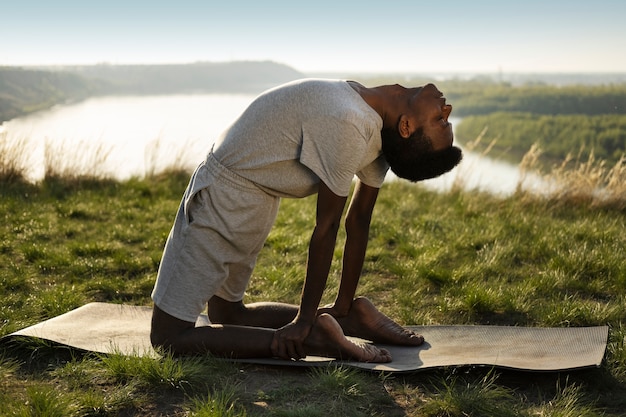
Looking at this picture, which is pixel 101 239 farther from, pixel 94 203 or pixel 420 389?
pixel 420 389

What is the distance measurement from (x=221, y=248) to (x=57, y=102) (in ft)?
33.5

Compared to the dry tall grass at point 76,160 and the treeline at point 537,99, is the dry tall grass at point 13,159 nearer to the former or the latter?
the dry tall grass at point 76,160

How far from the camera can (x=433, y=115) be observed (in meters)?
2.60

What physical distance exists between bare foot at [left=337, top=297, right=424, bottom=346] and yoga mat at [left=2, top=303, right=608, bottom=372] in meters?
0.04

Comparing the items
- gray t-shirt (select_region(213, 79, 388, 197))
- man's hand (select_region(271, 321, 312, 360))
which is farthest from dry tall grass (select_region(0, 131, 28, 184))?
man's hand (select_region(271, 321, 312, 360))

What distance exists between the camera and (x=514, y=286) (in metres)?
4.02

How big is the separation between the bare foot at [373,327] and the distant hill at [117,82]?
8.17 ft

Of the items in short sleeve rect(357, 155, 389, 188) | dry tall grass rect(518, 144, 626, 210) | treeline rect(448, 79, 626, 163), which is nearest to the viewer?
short sleeve rect(357, 155, 389, 188)

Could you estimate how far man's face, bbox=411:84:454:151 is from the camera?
2588 mm

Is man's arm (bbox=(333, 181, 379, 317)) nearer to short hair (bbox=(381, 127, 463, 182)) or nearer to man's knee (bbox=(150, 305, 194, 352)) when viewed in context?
short hair (bbox=(381, 127, 463, 182))

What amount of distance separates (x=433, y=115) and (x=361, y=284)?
1909 millimetres

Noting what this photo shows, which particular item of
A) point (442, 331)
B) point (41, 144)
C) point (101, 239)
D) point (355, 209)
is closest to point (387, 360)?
point (442, 331)

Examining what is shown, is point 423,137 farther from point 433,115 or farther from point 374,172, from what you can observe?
point 374,172

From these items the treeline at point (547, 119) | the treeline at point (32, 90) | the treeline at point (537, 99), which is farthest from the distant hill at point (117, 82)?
the treeline at point (537, 99)
